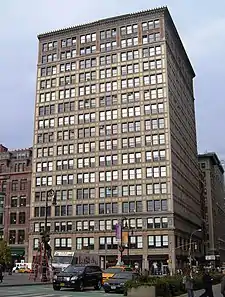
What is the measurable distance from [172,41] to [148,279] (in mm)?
84341

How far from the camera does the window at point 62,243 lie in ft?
289

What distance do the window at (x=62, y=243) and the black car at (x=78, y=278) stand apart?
5547 centimetres

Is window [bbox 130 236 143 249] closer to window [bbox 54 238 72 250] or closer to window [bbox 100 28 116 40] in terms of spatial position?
window [bbox 54 238 72 250]

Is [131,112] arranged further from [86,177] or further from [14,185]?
[14,185]

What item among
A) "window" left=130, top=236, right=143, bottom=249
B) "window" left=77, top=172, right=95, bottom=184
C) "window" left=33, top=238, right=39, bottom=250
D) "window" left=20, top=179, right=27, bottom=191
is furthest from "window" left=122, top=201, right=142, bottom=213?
"window" left=20, top=179, right=27, bottom=191

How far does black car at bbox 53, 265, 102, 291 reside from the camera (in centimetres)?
2967

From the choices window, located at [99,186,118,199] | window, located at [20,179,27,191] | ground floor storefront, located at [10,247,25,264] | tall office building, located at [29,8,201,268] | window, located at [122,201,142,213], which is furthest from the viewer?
window, located at [20,179,27,191]

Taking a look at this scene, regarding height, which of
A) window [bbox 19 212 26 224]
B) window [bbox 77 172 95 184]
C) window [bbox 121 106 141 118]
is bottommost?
window [bbox 19 212 26 224]

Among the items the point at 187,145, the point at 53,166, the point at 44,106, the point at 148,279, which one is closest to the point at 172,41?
the point at 187,145

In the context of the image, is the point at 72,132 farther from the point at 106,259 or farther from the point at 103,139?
the point at 106,259

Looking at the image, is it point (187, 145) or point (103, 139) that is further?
point (187, 145)

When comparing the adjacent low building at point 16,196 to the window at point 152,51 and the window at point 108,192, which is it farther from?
the window at point 152,51

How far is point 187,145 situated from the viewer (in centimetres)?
10938

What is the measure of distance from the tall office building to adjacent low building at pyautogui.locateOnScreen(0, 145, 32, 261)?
768 centimetres
